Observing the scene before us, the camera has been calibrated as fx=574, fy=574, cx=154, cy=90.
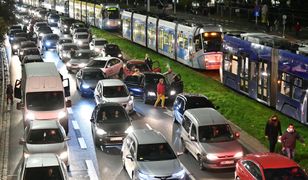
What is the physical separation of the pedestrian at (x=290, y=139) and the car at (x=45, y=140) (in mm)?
7578

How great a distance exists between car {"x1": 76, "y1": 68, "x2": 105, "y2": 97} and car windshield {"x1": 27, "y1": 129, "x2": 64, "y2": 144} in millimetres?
12415

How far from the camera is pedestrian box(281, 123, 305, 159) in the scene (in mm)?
19672

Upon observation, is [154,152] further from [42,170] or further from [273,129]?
[273,129]

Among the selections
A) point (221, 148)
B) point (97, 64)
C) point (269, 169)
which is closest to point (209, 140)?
point (221, 148)

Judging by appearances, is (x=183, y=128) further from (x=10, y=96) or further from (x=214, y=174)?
(x=10, y=96)

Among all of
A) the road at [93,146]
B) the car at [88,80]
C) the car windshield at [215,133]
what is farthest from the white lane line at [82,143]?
the car at [88,80]

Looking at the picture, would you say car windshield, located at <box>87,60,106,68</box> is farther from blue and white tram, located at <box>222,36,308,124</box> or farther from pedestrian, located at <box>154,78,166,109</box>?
pedestrian, located at <box>154,78,166,109</box>

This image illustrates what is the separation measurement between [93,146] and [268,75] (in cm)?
966

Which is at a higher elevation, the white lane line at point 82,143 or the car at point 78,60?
the car at point 78,60

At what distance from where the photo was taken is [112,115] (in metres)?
23.9

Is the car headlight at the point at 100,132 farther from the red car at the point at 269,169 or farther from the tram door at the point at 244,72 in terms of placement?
the tram door at the point at 244,72

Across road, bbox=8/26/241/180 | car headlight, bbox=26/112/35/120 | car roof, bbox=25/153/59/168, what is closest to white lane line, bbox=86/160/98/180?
road, bbox=8/26/241/180

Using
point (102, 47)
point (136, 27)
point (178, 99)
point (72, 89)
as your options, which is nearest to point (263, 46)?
point (178, 99)

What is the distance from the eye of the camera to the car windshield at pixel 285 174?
54.6 ft
